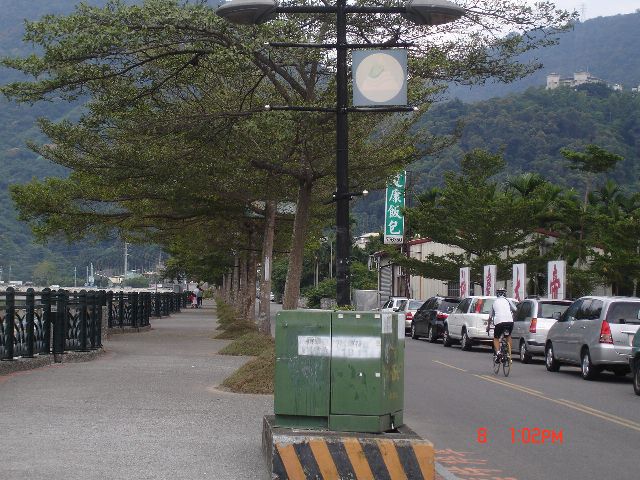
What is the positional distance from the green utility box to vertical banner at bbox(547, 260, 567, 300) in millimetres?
25361

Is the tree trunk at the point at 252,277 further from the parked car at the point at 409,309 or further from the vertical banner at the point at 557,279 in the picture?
the vertical banner at the point at 557,279

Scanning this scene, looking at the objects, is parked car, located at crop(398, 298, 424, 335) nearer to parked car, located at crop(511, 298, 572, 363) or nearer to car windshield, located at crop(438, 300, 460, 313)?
car windshield, located at crop(438, 300, 460, 313)

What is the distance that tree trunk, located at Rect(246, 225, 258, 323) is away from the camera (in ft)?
130

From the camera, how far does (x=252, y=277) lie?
44906 mm

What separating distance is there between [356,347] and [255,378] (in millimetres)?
7857

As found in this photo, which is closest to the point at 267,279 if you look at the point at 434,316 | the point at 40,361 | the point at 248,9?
the point at 40,361

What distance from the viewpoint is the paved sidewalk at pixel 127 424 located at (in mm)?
9430

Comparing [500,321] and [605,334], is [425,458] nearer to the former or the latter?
[605,334]

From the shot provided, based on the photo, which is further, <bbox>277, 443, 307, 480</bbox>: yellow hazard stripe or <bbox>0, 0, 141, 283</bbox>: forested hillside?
<bbox>0, 0, 141, 283</bbox>: forested hillside

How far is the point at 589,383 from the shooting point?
2052cm

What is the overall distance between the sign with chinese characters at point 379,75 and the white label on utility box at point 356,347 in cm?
309

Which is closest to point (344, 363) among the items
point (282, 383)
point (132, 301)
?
point (282, 383)

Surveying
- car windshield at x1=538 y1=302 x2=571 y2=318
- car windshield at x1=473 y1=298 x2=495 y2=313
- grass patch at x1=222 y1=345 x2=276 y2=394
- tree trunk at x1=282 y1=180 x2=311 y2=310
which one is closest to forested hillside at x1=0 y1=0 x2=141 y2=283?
car windshield at x1=473 y1=298 x2=495 y2=313

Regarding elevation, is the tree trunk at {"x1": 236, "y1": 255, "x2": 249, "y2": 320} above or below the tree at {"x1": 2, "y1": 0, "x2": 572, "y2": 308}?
below
